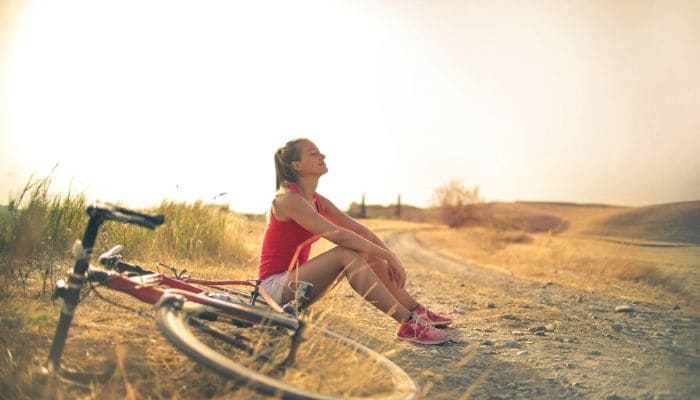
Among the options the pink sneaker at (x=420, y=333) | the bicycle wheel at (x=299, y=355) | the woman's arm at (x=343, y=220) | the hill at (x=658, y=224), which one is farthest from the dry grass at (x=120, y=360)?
the hill at (x=658, y=224)

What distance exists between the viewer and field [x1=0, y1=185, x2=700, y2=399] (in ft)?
9.59

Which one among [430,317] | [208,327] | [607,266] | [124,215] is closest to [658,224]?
[607,266]

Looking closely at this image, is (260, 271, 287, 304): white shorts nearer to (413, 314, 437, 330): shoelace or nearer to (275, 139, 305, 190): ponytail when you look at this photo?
(275, 139, 305, 190): ponytail

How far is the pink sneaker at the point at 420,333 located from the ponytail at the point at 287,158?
4.88ft

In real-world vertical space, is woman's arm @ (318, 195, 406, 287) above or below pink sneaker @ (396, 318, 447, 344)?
above

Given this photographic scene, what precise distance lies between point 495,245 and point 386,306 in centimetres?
1592

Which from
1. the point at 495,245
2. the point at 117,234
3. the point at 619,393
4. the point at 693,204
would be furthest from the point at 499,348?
the point at 495,245

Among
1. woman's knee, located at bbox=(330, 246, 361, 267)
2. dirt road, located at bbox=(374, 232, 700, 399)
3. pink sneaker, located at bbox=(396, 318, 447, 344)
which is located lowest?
dirt road, located at bbox=(374, 232, 700, 399)

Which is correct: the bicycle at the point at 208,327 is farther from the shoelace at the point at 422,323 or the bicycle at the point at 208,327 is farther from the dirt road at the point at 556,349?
the shoelace at the point at 422,323

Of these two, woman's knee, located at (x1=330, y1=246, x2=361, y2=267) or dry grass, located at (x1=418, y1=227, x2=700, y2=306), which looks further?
dry grass, located at (x1=418, y1=227, x2=700, y2=306)

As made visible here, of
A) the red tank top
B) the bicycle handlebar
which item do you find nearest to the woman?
the red tank top

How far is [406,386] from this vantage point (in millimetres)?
2502

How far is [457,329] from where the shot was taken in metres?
5.23

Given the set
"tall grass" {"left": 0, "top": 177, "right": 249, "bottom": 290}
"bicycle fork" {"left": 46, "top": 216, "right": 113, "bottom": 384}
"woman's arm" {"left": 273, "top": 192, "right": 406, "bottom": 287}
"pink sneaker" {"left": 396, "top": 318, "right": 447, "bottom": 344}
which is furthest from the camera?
"tall grass" {"left": 0, "top": 177, "right": 249, "bottom": 290}
